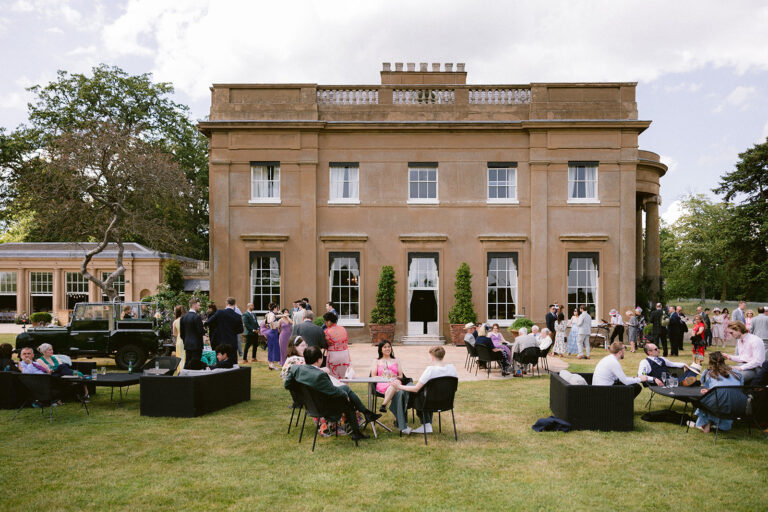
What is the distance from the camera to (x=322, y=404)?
702cm

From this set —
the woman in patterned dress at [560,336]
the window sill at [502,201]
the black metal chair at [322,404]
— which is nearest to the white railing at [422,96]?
the window sill at [502,201]

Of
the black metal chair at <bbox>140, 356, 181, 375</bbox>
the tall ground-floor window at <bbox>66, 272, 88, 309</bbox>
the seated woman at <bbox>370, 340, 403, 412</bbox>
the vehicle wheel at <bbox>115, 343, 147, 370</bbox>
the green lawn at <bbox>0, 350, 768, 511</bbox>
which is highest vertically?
the tall ground-floor window at <bbox>66, 272, 88, 309</bbox>

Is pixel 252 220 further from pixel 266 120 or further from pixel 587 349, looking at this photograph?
pixel 587 349

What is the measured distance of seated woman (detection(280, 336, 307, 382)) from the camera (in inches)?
302

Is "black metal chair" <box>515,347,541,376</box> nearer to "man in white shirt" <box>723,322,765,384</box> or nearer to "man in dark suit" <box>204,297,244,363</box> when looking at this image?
"man in white shirt" <box>723,322,765,384</box>

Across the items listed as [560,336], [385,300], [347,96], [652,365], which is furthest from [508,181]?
[652,365]

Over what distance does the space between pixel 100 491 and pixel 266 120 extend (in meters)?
15.8

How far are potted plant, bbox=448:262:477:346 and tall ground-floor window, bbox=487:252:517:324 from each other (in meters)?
0.99

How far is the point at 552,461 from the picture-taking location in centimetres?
653

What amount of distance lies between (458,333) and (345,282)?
427cm

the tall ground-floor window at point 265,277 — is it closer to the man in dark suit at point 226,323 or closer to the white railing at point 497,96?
the man in dark suit at point 226,323

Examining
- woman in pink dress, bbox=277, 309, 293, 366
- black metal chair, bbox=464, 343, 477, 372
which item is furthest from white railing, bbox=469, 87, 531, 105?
woman in pink dress, bbox=277, 309, 293, 366

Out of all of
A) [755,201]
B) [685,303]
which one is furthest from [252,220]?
[685,303]

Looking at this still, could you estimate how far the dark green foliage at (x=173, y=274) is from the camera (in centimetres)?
3272
